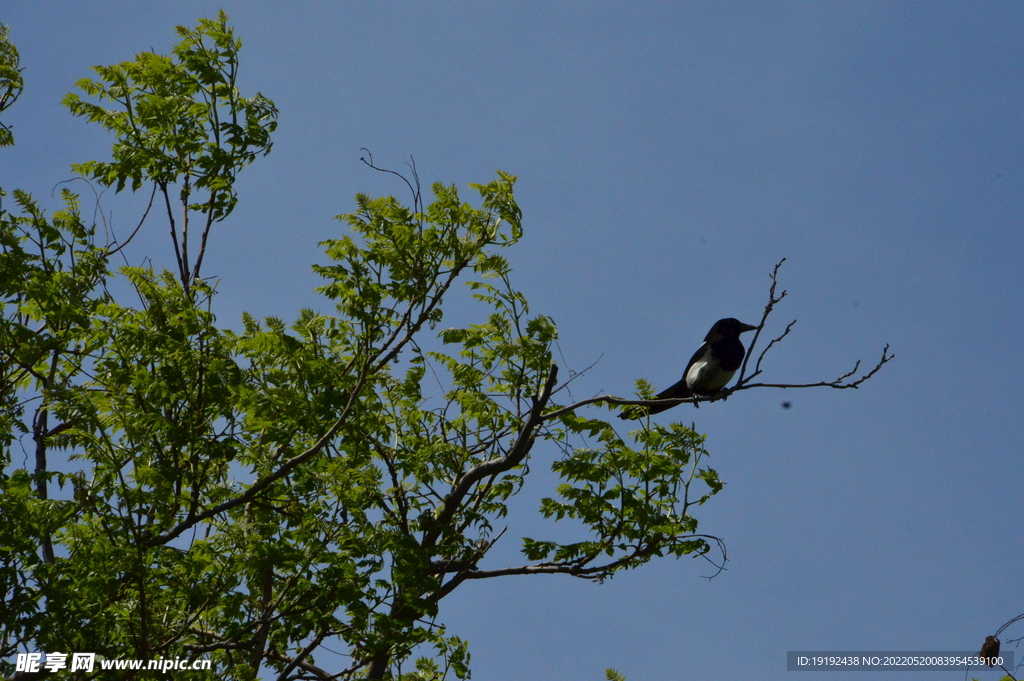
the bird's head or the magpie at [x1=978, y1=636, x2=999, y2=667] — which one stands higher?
the bird's head

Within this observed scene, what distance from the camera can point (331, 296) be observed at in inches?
286

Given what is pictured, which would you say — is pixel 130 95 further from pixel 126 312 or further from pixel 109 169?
pixel 126 312

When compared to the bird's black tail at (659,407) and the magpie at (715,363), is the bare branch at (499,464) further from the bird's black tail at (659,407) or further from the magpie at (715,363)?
the magpie at (715,363)

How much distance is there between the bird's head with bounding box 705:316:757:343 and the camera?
34.7ft

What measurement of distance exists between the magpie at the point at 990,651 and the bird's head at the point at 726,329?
434cm

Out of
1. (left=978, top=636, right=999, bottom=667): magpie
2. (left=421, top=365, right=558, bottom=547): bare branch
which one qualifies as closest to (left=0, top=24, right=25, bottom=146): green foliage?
(left=421, top=365, right=558, bottom=547): bare branch

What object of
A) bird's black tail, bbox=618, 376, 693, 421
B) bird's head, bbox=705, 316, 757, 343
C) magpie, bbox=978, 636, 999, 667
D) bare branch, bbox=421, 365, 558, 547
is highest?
bird's head, bbox=705, 316, 757, 343

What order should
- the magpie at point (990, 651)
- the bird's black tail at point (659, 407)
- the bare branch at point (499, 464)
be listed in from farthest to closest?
the bird's black tail at point (659, 407)
the magpie at point (990, 651)
the bare branch at point (499, 464)

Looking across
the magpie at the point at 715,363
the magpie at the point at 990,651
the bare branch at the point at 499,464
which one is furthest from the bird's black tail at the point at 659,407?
the magpie at the point at 990,651

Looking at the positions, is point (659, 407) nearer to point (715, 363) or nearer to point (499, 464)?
point (715, 363)

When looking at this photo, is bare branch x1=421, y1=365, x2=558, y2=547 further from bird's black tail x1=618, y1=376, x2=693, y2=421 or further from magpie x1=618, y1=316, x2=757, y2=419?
magpie x1=618, y1=316, x2=757, y2=419

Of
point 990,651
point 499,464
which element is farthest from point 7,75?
point 990,651

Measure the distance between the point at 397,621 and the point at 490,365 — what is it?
2.34 metres

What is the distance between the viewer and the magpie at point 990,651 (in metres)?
7.08
